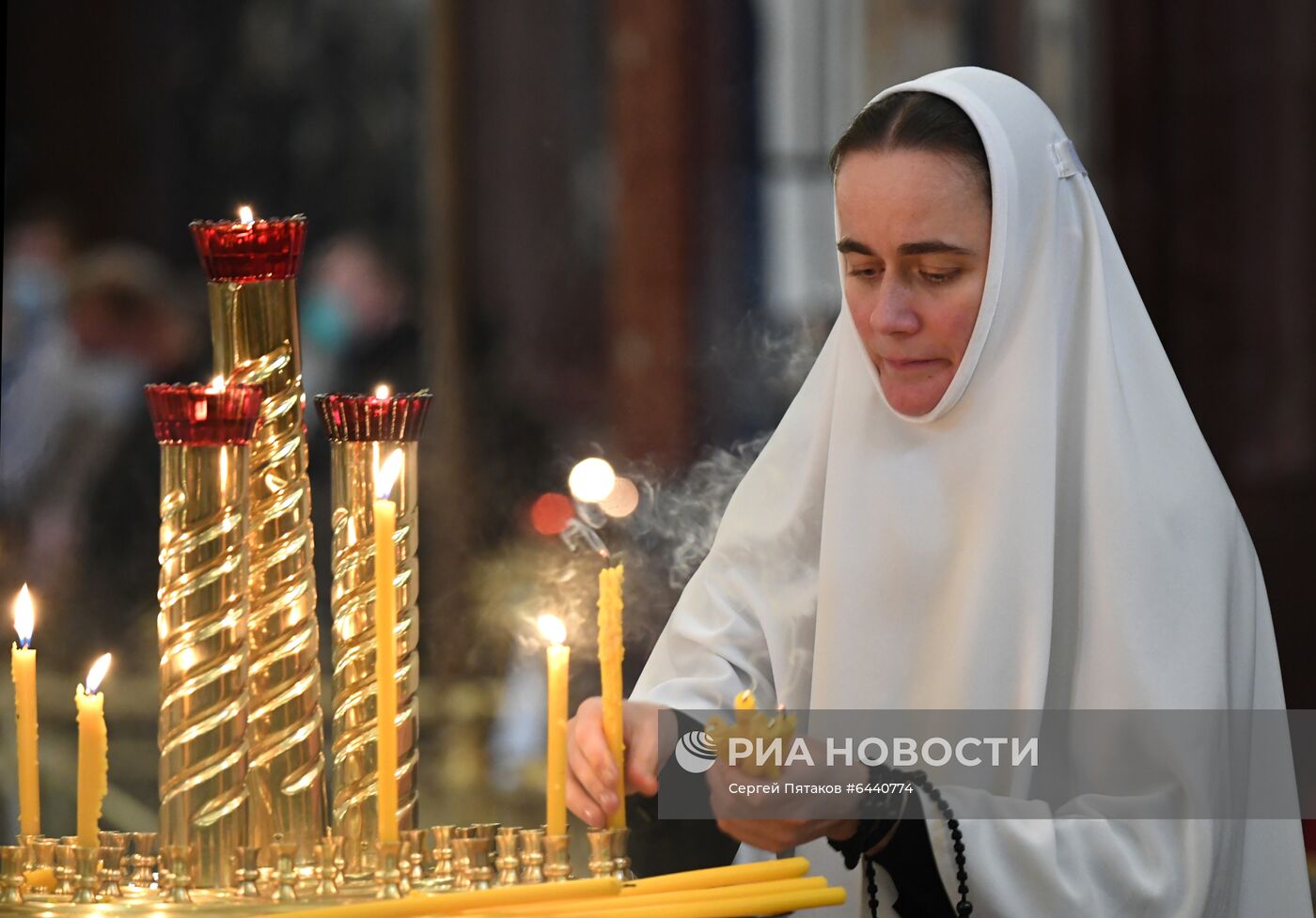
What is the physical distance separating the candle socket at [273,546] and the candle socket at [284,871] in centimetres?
6

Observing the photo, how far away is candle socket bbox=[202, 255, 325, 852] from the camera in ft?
4.24

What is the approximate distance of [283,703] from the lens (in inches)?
50.9

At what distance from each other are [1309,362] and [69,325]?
92.4 inches

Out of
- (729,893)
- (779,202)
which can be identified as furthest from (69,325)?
(729,893)

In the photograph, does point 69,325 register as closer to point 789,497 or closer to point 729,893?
point 789,497

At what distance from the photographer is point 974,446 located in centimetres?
193

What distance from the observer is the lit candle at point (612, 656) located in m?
1.22

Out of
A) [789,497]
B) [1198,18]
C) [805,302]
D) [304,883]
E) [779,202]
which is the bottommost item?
[304,883]

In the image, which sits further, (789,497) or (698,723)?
(789,497)

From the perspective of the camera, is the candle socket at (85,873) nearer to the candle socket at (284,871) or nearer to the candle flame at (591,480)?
the candle socket at (284,871)

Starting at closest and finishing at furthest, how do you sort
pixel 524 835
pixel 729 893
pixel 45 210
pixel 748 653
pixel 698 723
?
pixel 729 893 < pixel 524 835 < pixel 698 723 < pixel 748 653 < pixel 45 210

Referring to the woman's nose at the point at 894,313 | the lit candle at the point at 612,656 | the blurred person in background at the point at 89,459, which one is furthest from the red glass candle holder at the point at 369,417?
the blurred person in background at the point at 89,459

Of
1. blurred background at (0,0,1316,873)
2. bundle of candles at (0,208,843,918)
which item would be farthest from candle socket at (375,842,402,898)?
blurred background at (0,0,1316,873)

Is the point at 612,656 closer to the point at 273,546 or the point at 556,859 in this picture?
Result: the point at 556,859
